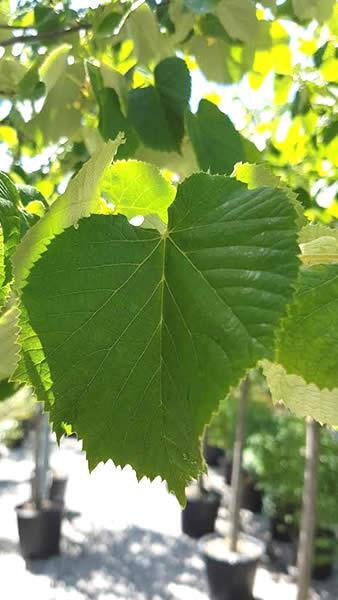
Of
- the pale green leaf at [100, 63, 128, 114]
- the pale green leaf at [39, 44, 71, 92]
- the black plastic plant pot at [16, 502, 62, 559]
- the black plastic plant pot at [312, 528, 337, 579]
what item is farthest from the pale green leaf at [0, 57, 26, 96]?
the black plastic plant pot at [312, 528, 337, 579]

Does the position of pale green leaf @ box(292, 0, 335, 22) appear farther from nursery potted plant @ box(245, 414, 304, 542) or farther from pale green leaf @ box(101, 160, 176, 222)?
nursery potted plant @ box(245, 414, 304, 542)

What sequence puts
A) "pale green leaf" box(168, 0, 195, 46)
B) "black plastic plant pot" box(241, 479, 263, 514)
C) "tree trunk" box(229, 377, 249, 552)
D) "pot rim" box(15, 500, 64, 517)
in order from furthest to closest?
"black plastic plant pot" box(241, 479, 263, 514)
"pot rim" box(15, 500, 64, 517)
"tree trunk" box(229, 377, 249, 552)
"pale green leaf" box(168, 0, 195, 46)

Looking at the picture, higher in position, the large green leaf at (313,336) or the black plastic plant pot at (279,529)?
the large green leaf at (313,336)

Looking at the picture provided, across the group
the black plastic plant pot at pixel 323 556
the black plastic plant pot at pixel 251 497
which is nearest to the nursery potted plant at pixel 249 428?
the black plastic plant pot at pixel 251 497

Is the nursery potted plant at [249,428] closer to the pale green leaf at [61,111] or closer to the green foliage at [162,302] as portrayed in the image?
the pale green leaf at [61,111]

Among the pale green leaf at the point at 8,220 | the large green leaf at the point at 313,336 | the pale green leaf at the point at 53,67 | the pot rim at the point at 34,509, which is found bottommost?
the pot rim at the point at 34,509

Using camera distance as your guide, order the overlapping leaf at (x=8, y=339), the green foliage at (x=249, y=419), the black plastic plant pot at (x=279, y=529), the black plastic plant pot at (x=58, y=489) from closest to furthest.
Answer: the overlapping leaf at (x=8, y=339) < the black plastic plant pot at (x=279, y=529) < the black plastic plant pot at (x=58, y=489) < the green foliage at (x=249, y=419)

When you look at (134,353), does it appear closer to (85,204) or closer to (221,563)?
(85,204)

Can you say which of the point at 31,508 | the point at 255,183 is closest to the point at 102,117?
the point at 255,183
